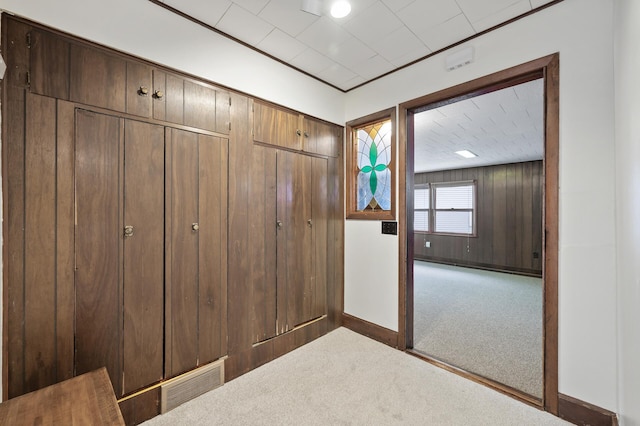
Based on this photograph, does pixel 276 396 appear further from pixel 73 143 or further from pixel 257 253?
pixel 73 143

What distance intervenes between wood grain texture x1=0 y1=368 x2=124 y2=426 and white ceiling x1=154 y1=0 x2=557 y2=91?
87.4 inches

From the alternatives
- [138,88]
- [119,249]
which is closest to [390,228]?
[119,249]

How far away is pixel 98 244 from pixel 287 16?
1.89m

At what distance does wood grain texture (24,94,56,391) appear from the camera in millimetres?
1359

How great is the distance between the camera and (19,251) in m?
1.34

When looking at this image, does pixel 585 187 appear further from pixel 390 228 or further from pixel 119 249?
pixel 119 249

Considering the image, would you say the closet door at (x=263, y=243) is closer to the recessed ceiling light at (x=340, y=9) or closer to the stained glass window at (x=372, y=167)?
the stained glass window at (x=372, y=167)

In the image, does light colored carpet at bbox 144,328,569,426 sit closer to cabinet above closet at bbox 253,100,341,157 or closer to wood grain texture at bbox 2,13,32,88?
cabinet above closet at bbox 253,100,341,157

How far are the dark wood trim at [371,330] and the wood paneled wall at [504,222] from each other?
16.5ft

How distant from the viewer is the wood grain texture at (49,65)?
139 centimetres

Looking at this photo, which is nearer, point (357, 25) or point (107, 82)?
point (107, 82)

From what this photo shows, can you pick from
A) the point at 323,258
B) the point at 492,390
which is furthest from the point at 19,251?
the point at 492,390

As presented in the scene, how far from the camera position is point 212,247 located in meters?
2.01

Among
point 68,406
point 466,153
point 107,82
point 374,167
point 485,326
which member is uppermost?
point 466,153
